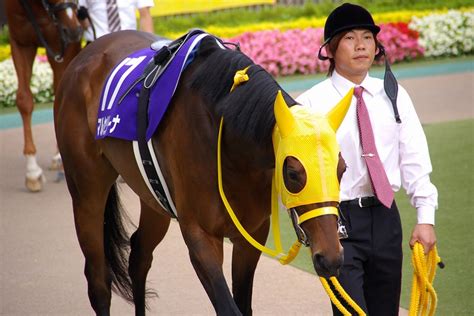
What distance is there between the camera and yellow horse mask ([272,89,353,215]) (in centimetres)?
308

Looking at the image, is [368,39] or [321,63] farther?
[321,63]

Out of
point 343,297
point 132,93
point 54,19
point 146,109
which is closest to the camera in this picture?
point 343,297

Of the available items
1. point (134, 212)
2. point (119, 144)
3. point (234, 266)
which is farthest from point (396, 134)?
point (134, 212)

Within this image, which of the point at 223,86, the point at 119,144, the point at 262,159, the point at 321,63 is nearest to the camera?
the point at 262,159

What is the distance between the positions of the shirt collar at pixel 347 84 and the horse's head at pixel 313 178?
2.13ft

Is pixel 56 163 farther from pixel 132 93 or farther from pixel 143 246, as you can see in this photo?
pixel 132 93

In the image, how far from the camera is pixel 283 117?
314 cm

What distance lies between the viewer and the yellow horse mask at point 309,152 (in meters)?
3.08

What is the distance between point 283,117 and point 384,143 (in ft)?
2.50

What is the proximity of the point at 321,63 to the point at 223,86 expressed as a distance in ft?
35.6

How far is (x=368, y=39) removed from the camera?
3.76 m

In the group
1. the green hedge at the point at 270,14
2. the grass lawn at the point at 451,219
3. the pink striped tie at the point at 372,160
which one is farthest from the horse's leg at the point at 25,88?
the green hedge at the point at 270,14

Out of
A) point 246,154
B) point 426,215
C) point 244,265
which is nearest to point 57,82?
point 244,265

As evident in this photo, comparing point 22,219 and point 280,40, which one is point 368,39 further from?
point 280,40
